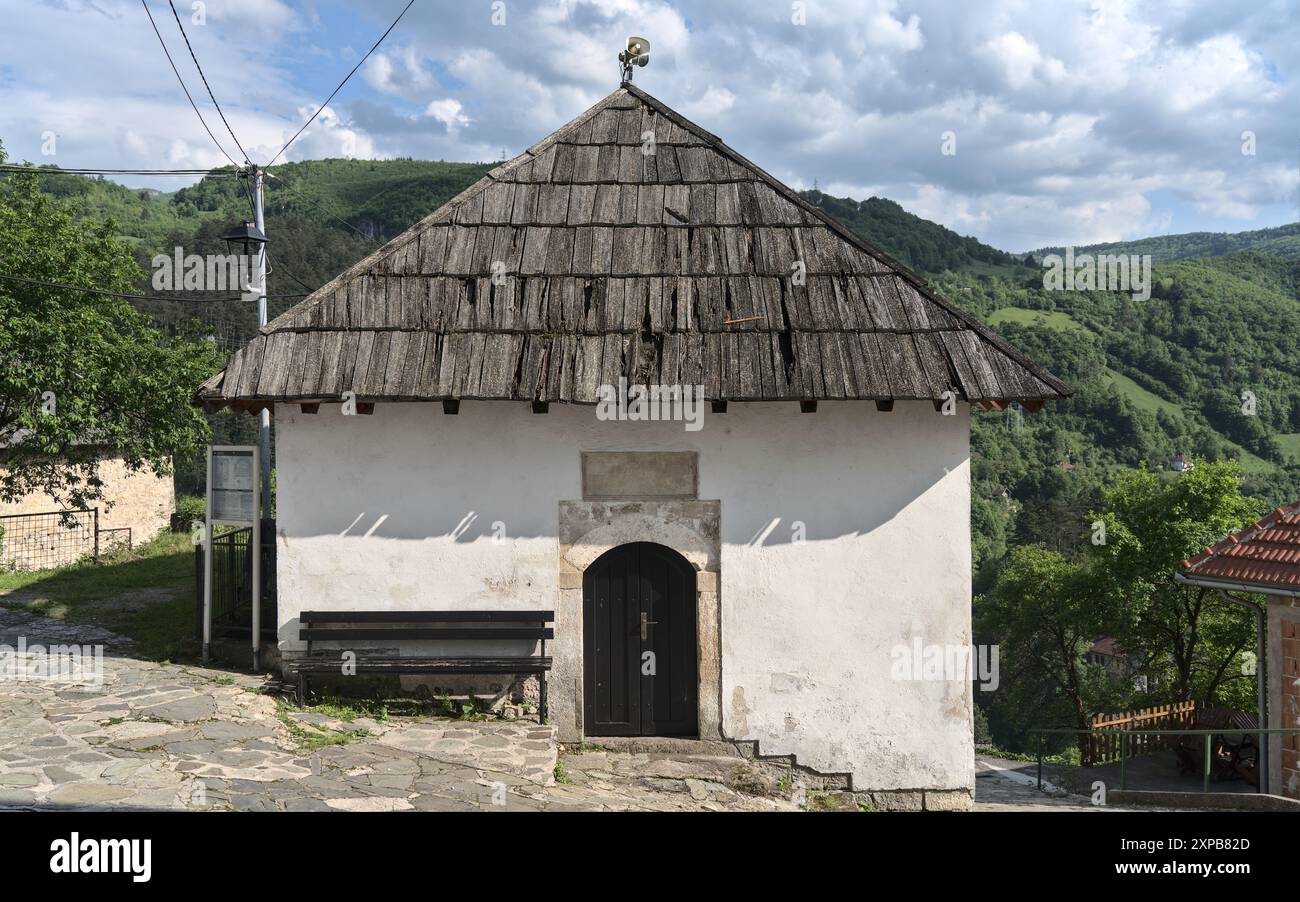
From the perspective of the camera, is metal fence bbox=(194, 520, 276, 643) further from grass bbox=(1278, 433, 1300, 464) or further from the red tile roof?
grass bbox=(1278, 433, 1300, 464)

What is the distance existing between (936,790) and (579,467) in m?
4.09

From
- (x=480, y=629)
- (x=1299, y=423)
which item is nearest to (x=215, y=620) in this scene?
(x=480, y=629)

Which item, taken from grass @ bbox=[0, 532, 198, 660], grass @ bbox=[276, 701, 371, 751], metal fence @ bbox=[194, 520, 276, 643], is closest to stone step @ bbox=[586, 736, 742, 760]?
grass @ bbox=[276, 701, 371, 751]

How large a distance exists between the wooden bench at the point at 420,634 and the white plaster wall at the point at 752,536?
134mm

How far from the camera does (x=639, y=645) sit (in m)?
7.64

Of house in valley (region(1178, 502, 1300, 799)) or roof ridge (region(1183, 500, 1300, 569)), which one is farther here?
roof ridge (region(1183, 500, 1300, 569))

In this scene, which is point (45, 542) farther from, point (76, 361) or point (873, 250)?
point (873, 250)

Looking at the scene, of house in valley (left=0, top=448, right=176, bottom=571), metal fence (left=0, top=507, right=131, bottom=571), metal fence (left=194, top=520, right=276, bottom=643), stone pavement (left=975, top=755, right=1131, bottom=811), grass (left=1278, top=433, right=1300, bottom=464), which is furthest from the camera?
grass (left=1278, top=433, right=1300, bottom=464)

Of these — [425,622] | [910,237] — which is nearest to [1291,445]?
[910,237]

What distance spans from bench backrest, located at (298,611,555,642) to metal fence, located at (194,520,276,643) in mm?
1601

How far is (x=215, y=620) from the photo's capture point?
9008mm

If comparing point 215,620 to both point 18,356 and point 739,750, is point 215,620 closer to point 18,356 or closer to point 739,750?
point 739,750

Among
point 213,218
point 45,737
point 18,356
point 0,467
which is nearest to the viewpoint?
point 45,737

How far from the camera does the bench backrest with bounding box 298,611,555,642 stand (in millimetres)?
7441
